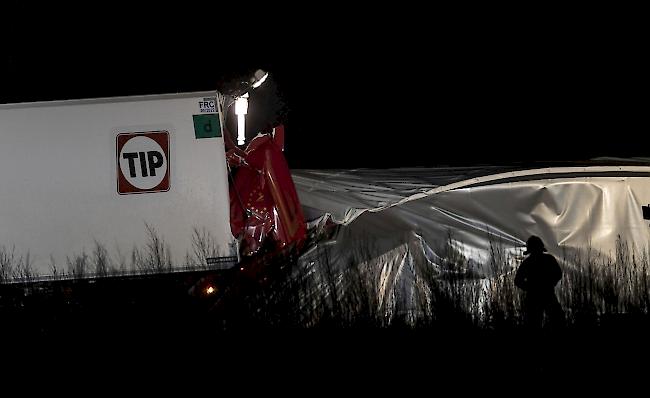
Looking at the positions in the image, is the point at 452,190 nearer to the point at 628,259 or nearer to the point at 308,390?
the point at 628,259

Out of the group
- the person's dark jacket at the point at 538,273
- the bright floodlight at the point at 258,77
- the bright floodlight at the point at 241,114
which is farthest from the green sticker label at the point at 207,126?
the person's dark jacket at the point at 538,273

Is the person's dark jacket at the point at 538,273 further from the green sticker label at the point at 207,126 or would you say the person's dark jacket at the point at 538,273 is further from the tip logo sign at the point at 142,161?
the tip logo sign at the point at 142,161

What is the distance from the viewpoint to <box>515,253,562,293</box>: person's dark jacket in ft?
26.4

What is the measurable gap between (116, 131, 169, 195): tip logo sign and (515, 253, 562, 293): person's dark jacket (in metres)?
3.18

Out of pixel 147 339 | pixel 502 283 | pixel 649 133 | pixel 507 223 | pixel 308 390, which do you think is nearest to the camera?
pixel 308 390

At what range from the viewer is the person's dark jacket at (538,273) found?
8047 mm

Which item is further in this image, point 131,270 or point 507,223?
point 507,223

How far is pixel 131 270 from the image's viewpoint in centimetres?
710

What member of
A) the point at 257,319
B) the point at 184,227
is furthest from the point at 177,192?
the point at 257,319

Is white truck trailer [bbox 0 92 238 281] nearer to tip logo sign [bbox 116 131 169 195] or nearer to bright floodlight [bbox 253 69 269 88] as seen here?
tip logo sign [bbox 116 131 169 195]

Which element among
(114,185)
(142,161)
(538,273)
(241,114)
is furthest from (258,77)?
(538,273)

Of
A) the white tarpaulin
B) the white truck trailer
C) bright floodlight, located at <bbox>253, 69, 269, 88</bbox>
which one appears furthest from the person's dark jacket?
bright floodlight, located at <bbox>253, 69, 269, 88</bbox>

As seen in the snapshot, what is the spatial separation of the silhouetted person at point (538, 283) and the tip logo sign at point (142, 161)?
308 centimetres

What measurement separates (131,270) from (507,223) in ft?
12.3
